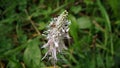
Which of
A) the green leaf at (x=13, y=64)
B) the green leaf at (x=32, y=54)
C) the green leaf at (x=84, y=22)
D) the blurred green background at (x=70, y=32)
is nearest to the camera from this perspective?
the green leaf at (x=13, y=64)

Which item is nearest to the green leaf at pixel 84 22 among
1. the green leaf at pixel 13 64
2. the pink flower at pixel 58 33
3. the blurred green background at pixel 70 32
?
the blurred green background at pixel 70 32

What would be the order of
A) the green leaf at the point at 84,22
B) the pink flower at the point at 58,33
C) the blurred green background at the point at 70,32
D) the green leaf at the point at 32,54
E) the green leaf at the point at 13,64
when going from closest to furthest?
the pink flower at the point at 58,33 < the green leaf at the point at 13,64 < the green leaf at the point at 32,54 < the blurred green background at the point at 70,32 < the green leaf at the point at 84,22

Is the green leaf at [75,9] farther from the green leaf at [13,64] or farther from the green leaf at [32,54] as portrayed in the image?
the green leaf at [13,64]

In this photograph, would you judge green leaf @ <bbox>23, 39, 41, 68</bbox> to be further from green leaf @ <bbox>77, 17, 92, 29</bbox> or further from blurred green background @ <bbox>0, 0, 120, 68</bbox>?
green leaf @ <bbox>77, 17, 92, 29</bbox>

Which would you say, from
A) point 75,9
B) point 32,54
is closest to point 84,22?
point 75,9

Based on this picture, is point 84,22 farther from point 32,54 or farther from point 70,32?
point 32,54

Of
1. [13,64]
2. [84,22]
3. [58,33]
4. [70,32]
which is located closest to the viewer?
[58,33]

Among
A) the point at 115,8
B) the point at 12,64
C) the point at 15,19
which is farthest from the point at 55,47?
the point at 115,8
